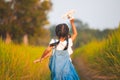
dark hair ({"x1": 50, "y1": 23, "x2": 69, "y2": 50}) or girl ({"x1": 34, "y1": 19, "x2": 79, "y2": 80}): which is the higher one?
dark hair ({"x1": 50, "y1": 23, "x2": 69, "y2": 50})

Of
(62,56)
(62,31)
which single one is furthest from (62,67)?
(62,31)

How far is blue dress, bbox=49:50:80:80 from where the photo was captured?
6992 millimetres

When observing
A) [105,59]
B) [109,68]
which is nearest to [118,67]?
[109,68]

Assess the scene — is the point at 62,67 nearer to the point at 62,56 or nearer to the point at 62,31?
the point at 62,56

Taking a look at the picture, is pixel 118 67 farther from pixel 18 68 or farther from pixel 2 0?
pixel 2 0

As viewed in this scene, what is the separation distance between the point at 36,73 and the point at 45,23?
2956 cm

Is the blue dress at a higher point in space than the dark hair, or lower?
lower

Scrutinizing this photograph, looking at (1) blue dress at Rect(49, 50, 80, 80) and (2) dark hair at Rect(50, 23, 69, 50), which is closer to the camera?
(1) blue dress at Rect(49, 50, 80, 80)

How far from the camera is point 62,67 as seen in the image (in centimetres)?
704

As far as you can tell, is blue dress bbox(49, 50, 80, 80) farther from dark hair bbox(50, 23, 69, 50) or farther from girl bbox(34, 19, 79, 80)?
dark hair bbox(50, 23, 69, 50)

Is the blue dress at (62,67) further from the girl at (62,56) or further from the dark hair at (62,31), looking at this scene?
the dark hair at (62,31)

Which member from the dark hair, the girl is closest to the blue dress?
the girl

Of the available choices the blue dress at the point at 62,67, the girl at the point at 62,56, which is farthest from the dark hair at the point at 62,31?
the blue dress at the point at 62,67

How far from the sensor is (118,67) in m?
9.52
